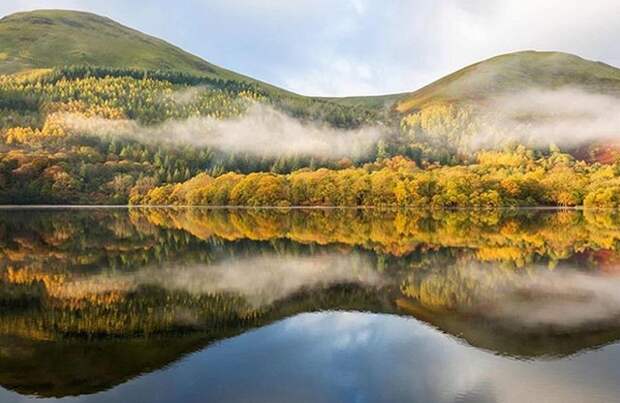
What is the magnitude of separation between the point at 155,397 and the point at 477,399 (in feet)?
33.1

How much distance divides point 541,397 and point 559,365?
388cm

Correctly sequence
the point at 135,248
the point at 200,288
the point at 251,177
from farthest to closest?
1. the point at 251,177
2. the point at 135,248
3. the point at 200,288

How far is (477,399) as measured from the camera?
19250 mm

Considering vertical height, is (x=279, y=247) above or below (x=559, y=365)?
below

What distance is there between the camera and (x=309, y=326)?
2933 centimetres

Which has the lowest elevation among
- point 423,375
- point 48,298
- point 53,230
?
point 53,230

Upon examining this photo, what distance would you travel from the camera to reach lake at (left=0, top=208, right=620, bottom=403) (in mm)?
20359

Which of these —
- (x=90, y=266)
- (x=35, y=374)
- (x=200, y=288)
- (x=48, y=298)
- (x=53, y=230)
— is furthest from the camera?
(x=53, y=230)

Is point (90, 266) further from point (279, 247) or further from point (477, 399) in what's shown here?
point (477, 399)

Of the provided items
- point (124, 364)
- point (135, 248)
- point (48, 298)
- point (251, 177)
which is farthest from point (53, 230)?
point (251, 177)

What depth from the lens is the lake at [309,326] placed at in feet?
66.8

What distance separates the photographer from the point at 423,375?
2158cm

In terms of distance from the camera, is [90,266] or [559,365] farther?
[90,266]

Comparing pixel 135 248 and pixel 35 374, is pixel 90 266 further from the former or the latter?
pixel 35 374
